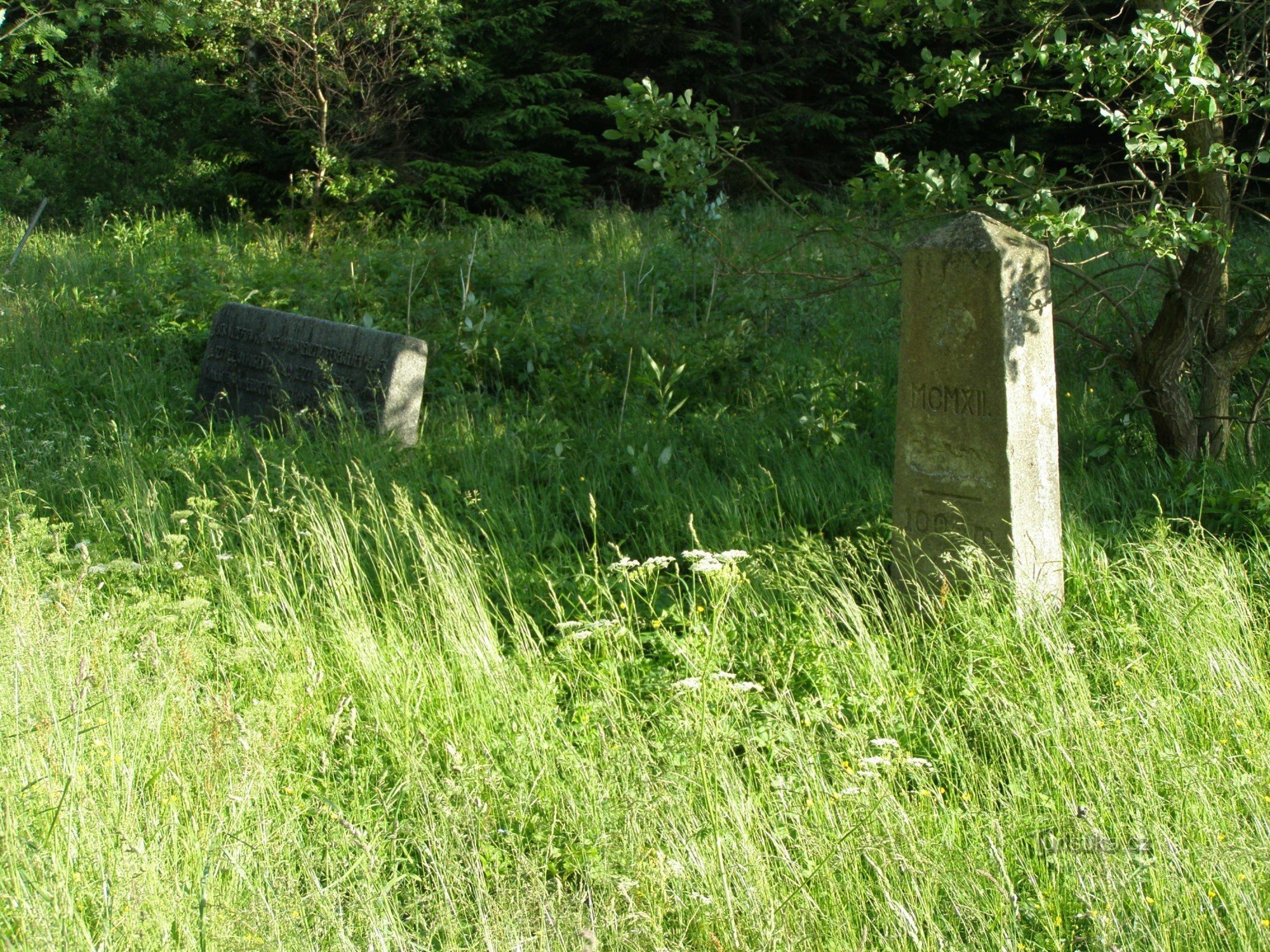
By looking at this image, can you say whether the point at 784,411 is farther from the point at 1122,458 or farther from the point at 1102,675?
the point at 1102,675

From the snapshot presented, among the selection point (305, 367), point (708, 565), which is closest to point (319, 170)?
→ point (305, 367)

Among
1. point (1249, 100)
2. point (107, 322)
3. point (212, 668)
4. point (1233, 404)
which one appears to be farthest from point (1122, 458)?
point (107, 322)

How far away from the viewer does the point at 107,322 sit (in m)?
8.78

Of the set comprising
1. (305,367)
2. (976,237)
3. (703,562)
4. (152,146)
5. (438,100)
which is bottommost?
(152,146)

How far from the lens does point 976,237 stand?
400 centimetres

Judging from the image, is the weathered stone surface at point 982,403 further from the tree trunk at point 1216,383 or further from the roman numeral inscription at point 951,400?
the tree trunk at point 1216,383

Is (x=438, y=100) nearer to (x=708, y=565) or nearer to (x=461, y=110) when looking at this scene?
(x=461, y=110)

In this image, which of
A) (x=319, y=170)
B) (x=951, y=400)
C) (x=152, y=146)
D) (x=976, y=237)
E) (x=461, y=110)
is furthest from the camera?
(x=461, y=110)

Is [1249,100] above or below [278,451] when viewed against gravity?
above

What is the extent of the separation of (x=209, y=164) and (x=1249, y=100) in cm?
1418

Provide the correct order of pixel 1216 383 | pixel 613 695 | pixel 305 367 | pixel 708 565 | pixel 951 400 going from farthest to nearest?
pixel 305 367 → pixel 1216 383 → pixel 951 400 → pixel 708 565 → pixel 613 695

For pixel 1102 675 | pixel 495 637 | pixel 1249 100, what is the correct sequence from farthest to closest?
pixel 1249 100
pixel 495 637
pixel 1102 675

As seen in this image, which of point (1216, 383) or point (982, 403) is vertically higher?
point (982, 403)

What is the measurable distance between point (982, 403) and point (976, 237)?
23.8 inches
